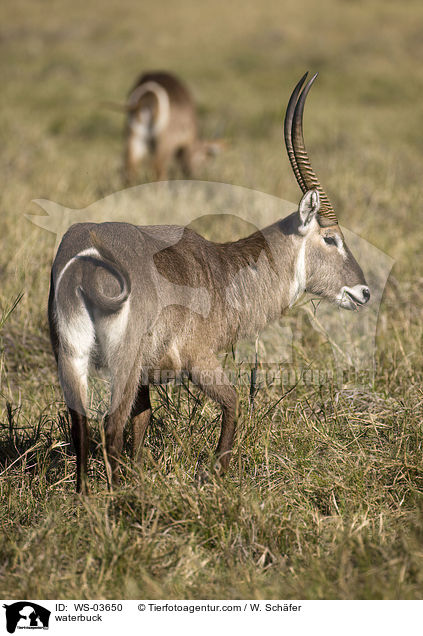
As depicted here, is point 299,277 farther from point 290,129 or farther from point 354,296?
point 290,129

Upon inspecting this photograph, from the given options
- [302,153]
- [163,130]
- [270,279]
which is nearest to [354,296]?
[270,279]

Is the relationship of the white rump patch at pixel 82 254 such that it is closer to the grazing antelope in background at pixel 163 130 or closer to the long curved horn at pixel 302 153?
the long curved horn at pixel 302 153

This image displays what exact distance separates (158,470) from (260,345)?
125 cm

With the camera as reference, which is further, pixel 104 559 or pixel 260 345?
pixel 260 345

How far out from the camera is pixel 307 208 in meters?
2.77

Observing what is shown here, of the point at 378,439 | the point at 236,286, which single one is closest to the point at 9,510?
the point at 236,286

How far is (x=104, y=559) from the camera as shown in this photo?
211 centimetres

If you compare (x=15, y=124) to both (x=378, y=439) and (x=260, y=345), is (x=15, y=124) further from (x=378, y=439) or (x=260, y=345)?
(x=378, y=439)

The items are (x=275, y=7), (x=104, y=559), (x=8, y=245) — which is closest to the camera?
(x=104, y=559)
